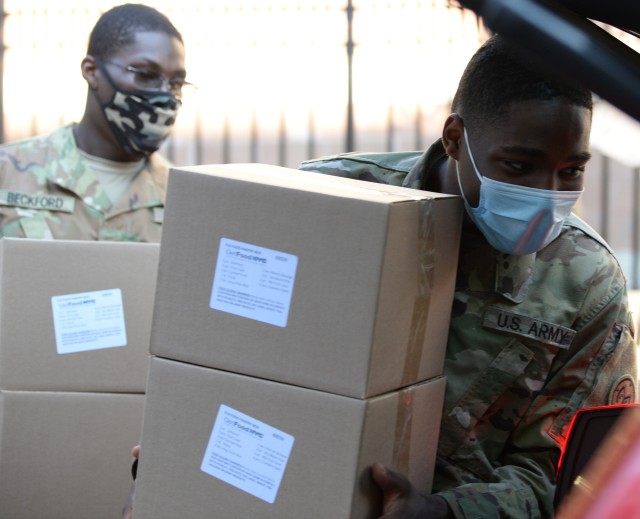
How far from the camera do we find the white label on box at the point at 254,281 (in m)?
1.60

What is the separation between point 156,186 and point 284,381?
2.03m

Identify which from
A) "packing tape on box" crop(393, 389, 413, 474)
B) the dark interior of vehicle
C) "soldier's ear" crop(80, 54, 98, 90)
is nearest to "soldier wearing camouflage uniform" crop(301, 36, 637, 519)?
"packing tape on box" crop(393, 389, 413, 474)

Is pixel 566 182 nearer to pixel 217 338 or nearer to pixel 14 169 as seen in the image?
pixel 217 338

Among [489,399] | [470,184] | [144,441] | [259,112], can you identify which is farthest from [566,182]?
[259,112]

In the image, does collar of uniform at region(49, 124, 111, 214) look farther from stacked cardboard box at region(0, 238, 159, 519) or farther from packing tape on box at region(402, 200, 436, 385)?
packing tape on box at region(402, 200, 436, 385)

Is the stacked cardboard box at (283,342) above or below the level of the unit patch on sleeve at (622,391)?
above

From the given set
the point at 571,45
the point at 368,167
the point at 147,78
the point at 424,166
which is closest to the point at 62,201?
the point at 147,78

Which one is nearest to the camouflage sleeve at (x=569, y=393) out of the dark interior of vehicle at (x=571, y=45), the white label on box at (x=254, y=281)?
the white label on box at (x=254, y=281)

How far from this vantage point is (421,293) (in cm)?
170

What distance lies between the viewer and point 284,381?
5.29 feet

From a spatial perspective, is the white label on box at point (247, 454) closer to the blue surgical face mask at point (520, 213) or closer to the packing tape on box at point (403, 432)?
the packing tape on box at point (403, 432)

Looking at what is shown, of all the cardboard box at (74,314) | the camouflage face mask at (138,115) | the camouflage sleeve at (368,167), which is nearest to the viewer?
the camouflage sleeve at (368,167)

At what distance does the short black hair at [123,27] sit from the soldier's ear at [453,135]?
1731 millimetres

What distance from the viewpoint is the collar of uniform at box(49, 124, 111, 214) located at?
335 cm
